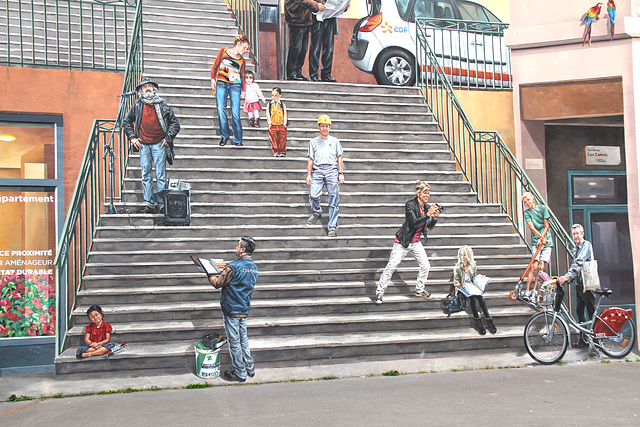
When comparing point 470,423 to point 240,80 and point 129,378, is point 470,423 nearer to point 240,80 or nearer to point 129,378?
point 129,378

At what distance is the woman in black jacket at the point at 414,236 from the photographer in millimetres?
8227

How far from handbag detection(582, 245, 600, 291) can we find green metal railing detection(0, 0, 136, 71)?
7.73m

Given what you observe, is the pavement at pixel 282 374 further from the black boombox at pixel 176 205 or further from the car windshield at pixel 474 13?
the car windshield at pixel 474 13

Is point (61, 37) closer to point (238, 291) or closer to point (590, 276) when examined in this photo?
point (238, 291)

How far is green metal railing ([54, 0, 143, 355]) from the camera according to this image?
7742 millimetres

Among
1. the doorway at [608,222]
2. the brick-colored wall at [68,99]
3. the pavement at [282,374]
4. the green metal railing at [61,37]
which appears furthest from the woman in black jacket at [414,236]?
the green metal railing at [61,37]

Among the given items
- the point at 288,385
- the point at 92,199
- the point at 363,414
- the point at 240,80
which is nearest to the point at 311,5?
the point at 240,80

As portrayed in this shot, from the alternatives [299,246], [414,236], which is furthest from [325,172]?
[414,236]

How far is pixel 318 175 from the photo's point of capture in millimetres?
9320

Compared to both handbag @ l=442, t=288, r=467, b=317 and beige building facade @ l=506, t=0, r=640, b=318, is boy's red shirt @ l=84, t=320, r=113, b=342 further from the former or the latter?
beige building facade @ l=506, t=0, r=640, b=318

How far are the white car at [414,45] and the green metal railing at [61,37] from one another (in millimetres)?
4919

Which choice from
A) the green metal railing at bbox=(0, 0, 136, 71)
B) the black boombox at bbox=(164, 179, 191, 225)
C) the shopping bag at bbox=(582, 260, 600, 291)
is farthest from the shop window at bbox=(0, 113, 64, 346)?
the shopping bag at bbox=(582, 260, 600, 291)

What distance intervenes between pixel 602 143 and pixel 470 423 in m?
8.91

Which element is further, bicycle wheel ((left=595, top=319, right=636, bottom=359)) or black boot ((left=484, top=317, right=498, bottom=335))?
bicycle wheel ((left=595, top=319, right=636, bottom=359))
